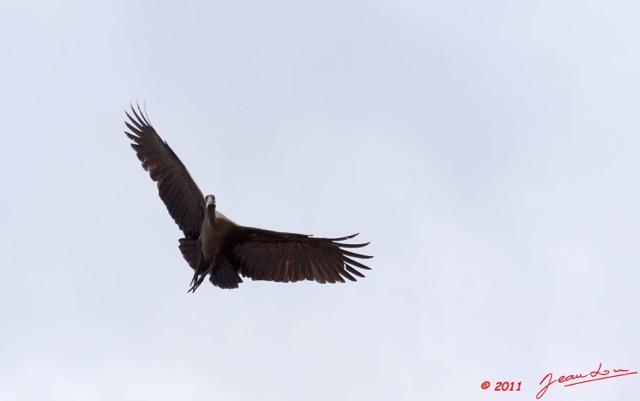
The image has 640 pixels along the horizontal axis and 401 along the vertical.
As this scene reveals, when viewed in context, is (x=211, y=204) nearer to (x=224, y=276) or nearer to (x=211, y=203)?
(x=211, y=203)

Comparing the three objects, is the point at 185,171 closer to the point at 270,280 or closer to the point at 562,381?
the point at 270,280

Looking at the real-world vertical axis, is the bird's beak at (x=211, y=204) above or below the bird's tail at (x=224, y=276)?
above

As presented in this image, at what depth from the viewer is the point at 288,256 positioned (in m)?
15.2

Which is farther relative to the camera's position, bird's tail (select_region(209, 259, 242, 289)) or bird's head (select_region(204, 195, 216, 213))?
bird's tail (select_region(209, 259, 242, 289))

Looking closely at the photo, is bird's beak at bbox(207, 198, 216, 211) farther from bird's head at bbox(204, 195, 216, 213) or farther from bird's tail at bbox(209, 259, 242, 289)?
bird's tail at bbox(209, 259, 242, 289)

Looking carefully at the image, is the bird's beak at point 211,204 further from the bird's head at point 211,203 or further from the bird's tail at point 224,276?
the bird's tail at point 224,276

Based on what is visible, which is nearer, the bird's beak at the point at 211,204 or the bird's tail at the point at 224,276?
the bird's beak at the point at 211,204

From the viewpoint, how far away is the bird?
14883 millimetres

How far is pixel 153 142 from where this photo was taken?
1625 cm

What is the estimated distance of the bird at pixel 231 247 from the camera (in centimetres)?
1488

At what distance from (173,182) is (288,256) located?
247cm

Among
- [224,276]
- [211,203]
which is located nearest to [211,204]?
[211,203]

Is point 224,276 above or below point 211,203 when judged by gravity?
below

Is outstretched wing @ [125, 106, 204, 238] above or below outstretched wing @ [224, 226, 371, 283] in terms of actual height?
above
